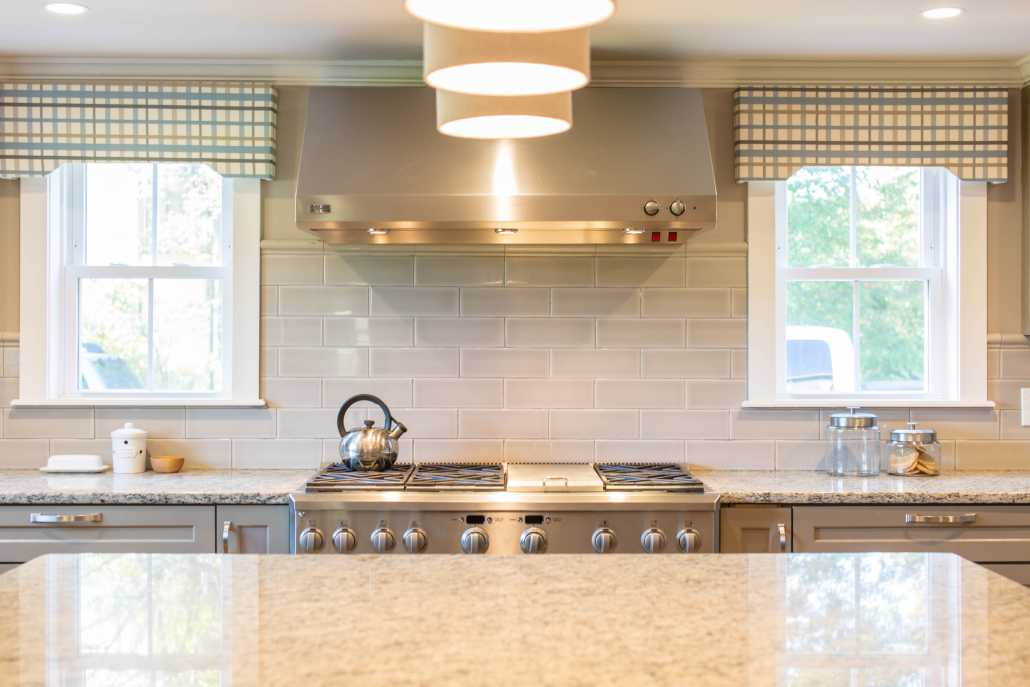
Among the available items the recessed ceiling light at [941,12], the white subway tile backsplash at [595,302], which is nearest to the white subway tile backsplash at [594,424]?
the white subway tile backsplash at [595,302]

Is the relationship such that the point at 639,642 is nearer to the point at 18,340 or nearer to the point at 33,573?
the point at 33,573

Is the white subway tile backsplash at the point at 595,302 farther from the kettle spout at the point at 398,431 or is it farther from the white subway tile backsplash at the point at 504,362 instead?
the kettle spout at the point at 398,431

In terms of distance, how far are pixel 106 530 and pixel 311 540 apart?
2.21 feet

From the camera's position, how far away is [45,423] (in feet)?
10.5

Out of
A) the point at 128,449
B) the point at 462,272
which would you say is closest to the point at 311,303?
the point at 462,272

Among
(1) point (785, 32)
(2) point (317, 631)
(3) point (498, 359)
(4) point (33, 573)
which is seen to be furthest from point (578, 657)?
(1) point (785, 32)

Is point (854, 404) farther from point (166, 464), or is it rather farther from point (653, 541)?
point (166, 464)

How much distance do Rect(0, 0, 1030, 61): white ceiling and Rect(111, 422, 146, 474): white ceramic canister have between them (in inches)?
54.3

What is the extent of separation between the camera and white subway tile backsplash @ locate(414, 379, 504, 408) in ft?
10.5

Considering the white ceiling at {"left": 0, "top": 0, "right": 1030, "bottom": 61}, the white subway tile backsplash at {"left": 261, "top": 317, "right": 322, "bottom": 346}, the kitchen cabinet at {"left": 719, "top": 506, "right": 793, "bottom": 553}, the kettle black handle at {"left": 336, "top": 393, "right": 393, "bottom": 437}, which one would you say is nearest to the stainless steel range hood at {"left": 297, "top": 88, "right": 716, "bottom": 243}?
the white ceiling at {"left": 0, "top": 0, "right": 1030, "bottom": 61}

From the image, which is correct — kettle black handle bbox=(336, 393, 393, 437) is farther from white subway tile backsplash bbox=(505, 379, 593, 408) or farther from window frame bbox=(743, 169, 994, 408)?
window frame bbox=(743, 169, 994, 408)

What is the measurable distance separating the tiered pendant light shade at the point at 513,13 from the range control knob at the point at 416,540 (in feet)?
6.03

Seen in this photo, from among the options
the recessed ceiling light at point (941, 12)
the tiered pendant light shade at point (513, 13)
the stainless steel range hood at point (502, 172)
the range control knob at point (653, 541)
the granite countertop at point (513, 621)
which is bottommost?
the range control knob at point (653, 541)

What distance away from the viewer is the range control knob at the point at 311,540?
258cm
